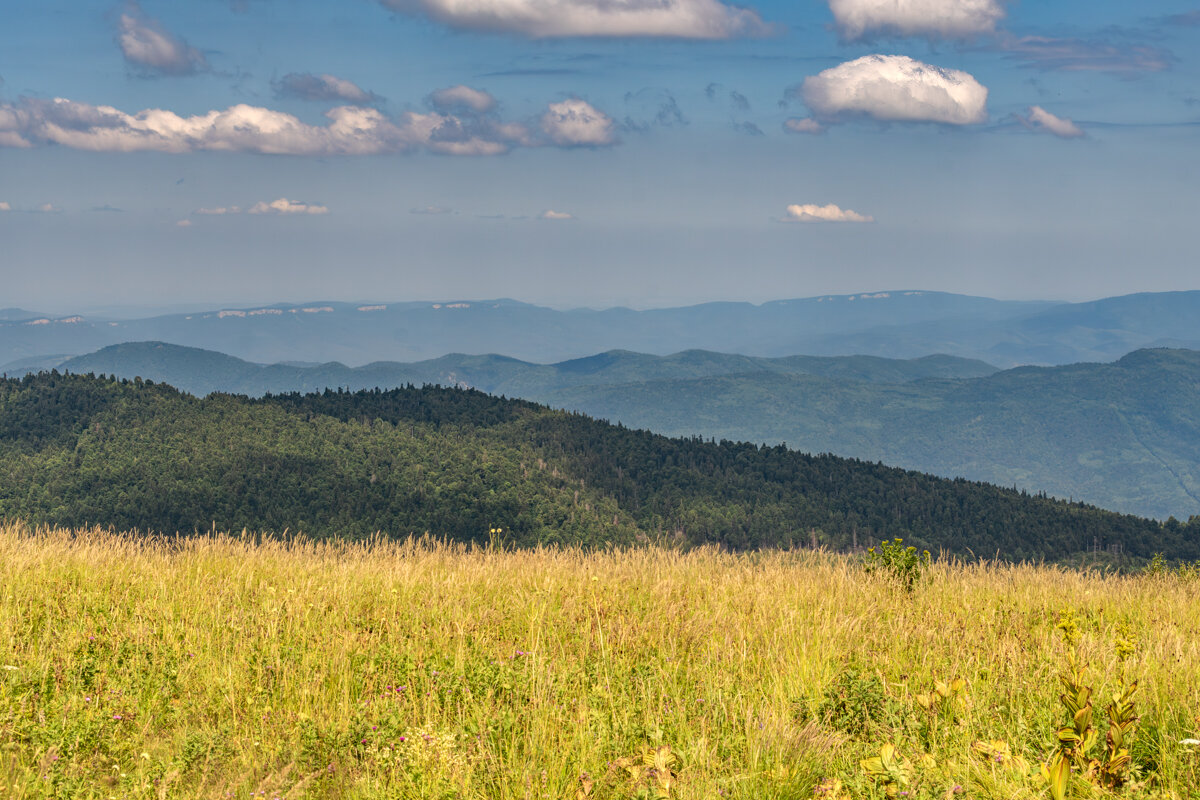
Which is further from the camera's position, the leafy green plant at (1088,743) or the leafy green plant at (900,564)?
the leafy green plant at (900,564)

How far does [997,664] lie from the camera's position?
24.2 ft

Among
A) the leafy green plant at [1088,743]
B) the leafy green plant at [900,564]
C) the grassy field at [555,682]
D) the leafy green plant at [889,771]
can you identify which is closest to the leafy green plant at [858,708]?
the grassy field at [555,682]

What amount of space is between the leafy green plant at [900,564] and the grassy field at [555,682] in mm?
Answer: 207

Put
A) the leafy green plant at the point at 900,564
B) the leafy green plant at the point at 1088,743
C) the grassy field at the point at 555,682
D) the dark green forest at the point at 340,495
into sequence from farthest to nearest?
the dark green forest at the point at 340,495, the leafy green plant at the point at 900,564, the grassy field at the point at 555,682, the leafy green plant at the point at 1088,743

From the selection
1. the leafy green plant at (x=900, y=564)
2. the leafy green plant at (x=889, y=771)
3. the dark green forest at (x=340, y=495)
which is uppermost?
the leafy green plant at (x=889, y=771)

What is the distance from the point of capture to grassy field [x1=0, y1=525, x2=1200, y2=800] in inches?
207

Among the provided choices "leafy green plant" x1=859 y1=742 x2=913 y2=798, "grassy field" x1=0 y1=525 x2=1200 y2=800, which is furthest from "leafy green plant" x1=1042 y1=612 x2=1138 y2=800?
"leafy green plant" x1=859 y1=742 x2=913 y2=798

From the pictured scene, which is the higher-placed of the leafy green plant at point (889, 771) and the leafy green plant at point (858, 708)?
the leafy green plant at point (889, 771)

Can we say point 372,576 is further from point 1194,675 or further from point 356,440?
point 356,440

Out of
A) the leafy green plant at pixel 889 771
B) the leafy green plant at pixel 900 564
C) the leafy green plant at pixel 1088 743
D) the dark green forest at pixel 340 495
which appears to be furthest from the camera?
the dark green forest at pixel 340 495

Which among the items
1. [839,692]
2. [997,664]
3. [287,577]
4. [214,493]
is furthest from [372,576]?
[214,493]

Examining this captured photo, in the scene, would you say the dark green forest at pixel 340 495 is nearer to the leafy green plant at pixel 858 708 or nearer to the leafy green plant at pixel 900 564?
the leafy green plant at pixel 900 564

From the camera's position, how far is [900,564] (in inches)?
425

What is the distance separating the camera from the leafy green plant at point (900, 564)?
10.6m
